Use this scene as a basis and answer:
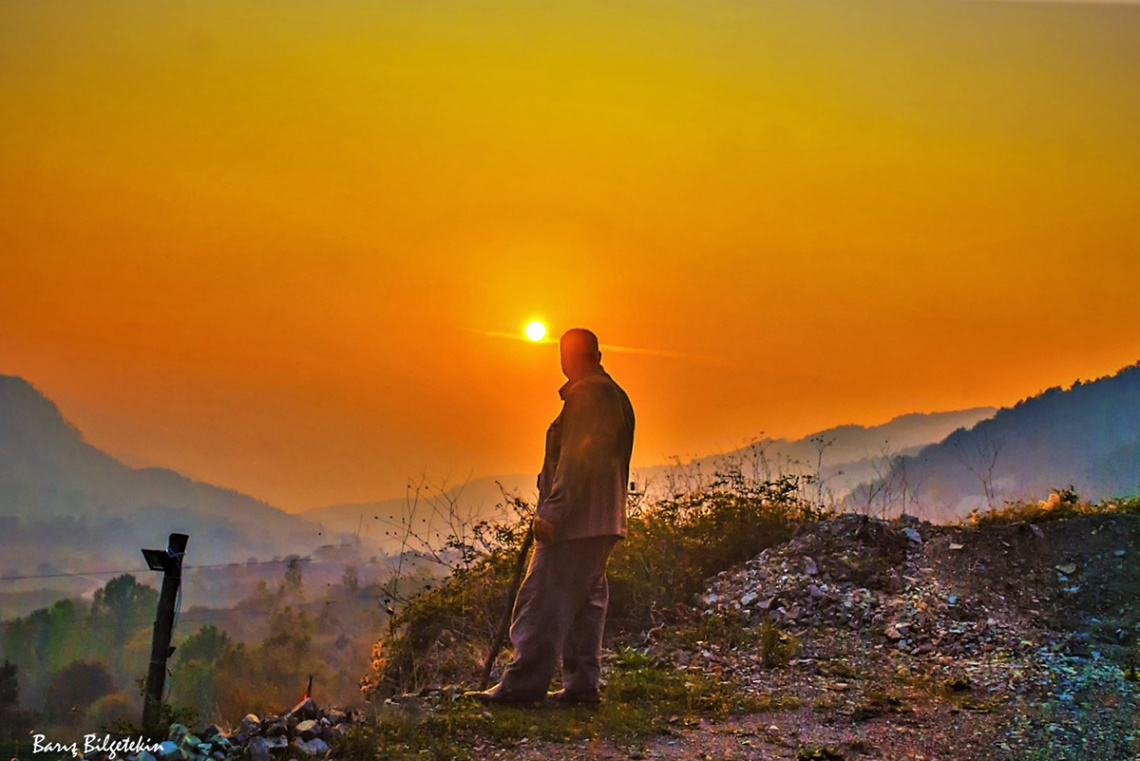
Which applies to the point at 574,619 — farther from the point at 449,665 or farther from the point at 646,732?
the point at 449,665

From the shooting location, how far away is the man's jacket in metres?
8.77

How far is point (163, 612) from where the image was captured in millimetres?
8109

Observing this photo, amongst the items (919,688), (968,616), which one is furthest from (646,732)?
(968,616)

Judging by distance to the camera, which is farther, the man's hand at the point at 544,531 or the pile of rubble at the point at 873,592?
the pile of rubble at the point at 873,592

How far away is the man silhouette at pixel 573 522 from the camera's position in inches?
345

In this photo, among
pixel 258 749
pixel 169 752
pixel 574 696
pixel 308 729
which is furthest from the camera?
pixel 574 696

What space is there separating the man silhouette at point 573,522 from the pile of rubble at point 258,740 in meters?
1.51

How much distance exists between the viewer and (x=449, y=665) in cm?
1228

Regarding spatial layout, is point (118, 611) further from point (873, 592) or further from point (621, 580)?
point (873, 592)

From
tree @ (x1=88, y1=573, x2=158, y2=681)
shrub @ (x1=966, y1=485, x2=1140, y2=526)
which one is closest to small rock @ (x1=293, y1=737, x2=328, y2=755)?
tree @ (x1=88, y1=573, x2=158, y2=681)

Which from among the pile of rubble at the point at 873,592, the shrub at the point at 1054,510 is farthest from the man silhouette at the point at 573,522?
the shrub at the point at 1054,510

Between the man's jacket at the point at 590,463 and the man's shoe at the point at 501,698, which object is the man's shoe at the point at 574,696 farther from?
the man's jacket at the point at 590,463

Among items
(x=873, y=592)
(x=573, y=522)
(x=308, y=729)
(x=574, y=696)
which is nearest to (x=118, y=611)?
(x=308, y=729)

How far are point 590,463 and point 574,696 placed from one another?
208cm
